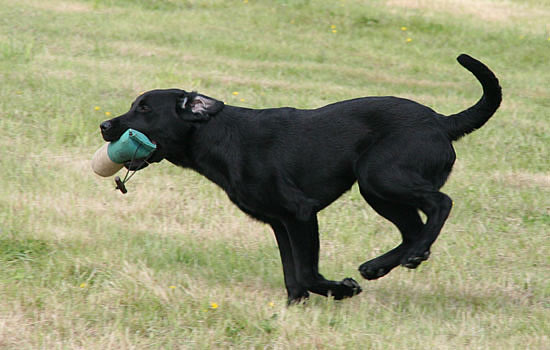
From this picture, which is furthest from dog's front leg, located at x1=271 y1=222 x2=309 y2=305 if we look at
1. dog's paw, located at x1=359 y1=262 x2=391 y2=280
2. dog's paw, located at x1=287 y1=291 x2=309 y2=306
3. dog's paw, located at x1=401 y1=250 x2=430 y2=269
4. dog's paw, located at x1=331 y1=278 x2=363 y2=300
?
dog's paw, located at x1=401 y1=250 x2=430 y2=269

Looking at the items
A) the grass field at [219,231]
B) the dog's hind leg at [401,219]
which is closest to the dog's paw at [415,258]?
the dog's hind leg at [401,219]

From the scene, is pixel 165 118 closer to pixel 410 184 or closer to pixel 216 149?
pixel 216 149

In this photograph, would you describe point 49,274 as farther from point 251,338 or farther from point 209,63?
point 209,63

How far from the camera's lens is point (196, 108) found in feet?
15.2

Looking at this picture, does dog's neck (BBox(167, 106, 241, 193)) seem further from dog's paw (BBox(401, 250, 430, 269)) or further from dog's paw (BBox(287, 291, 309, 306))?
dog's paw (BBox(401, 250, 430, 269))

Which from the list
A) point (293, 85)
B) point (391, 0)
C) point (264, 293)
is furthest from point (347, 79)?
point (264, 293)

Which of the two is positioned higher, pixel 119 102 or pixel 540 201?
pixel 540 201

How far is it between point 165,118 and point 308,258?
1203mm

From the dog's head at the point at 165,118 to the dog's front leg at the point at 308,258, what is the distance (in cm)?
82

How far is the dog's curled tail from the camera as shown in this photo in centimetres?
469

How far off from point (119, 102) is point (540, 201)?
4714 mm

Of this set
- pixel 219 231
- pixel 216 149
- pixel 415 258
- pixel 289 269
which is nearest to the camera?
pixel 415 258

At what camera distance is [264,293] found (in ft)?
15.7

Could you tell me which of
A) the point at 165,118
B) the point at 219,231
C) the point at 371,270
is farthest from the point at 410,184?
the point at 219,231
